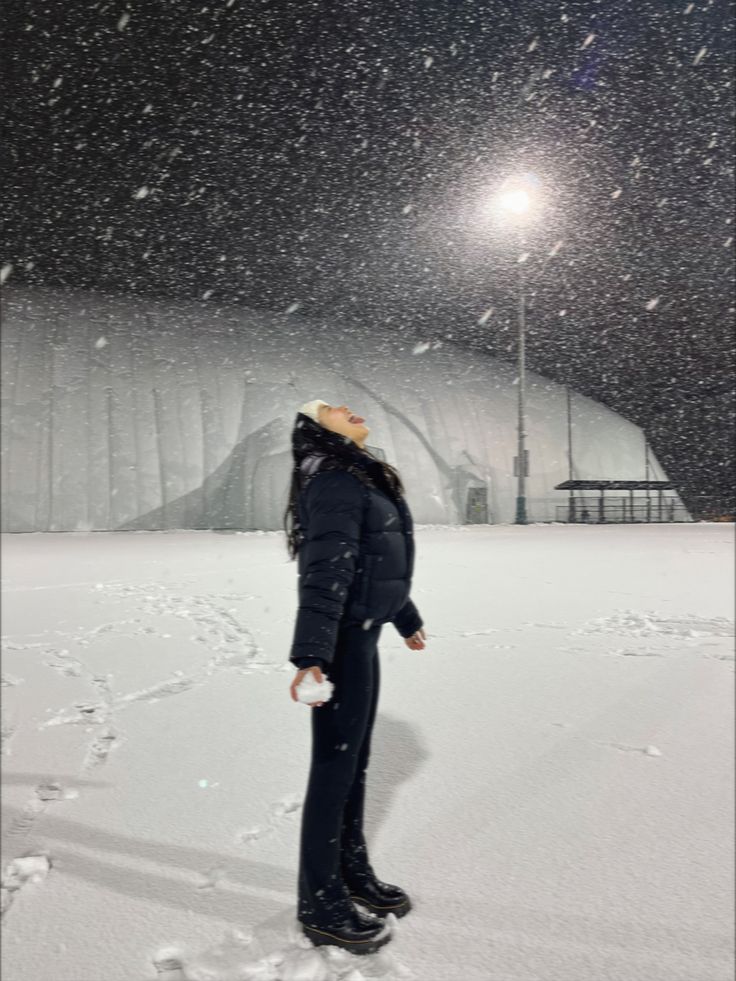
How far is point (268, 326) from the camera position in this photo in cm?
2961

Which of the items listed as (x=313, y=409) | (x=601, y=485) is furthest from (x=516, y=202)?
(x=601, y=485)

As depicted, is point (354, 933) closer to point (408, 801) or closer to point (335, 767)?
point (335, 767)

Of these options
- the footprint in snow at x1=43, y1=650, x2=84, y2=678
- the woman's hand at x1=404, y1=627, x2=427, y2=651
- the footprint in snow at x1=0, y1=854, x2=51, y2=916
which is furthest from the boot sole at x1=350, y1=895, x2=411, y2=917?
the footprint in snow at x1=43, y1=650, x2=84, y2=678

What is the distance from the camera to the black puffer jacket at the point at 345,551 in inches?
61.2

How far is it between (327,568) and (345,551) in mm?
52

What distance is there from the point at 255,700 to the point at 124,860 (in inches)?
63.4

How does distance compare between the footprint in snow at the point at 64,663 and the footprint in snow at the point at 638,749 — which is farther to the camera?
the footprint in snow at the point at 64,663

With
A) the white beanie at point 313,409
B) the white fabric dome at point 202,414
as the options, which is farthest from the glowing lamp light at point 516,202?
the white fabric dome at point 202,414

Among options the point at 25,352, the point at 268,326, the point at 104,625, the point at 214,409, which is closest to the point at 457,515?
the point at 214,409

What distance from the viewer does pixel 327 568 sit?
156 cm

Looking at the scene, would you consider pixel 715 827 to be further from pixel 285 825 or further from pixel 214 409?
pixel 214 409

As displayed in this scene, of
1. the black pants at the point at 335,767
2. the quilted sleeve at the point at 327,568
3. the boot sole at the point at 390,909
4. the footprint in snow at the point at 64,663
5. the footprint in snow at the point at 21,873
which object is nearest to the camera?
the quilted sleeve at the point at 327,568

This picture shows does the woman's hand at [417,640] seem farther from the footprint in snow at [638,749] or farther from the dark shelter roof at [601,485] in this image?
the dark shelter roof at [601,485]

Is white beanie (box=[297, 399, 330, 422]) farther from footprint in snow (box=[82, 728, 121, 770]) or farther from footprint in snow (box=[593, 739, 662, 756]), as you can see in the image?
footprint in snow (box=[593, 739, 662, 756])
